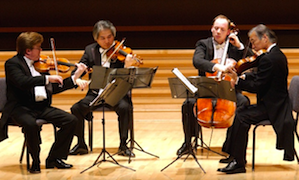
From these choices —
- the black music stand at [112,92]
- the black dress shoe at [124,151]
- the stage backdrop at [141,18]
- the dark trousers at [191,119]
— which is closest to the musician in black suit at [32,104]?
the black music stand at [112,92]

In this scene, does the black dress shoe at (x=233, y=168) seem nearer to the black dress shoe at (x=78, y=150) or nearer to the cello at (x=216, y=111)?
the cello at (x=216, y=111)

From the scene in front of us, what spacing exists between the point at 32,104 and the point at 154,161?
1199mm

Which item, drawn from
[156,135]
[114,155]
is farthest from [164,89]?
[114,155]

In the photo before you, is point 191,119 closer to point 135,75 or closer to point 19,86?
point 135,75

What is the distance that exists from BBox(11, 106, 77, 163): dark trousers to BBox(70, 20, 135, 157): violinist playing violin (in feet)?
1.63

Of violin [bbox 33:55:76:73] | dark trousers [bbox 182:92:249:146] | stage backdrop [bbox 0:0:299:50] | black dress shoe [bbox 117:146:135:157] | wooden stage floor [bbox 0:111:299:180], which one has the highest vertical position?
stage backdrop [bbox 0:0:299:50]

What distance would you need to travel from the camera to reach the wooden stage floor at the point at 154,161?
A: 4.04 m

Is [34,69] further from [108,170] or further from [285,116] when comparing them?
[285,116]

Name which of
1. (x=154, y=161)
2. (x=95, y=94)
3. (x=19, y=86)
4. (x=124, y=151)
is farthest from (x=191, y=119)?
(x=19, y=86)

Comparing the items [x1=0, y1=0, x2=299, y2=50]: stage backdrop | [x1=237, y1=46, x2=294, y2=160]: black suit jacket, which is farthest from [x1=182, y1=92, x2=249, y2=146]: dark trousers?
[x1=0, y1=0, x2=299, y2=50]: stage backdrop

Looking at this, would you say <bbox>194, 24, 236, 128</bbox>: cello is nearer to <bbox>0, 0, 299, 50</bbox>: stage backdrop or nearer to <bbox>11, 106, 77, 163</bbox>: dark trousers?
<bbox>11, 106, 77, 163</bbox>: dark trousers

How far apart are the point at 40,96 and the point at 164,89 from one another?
8.63ft

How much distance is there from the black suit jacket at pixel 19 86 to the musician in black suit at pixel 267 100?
1.52 meters

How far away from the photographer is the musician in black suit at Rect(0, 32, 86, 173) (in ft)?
13.6
